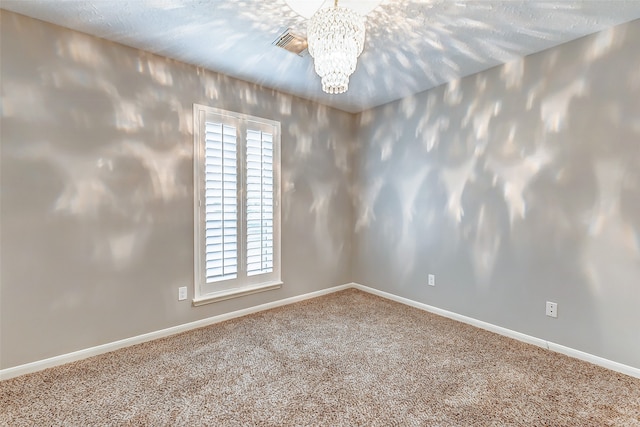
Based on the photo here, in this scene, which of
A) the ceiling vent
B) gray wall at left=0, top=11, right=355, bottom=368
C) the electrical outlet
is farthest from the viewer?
the electrical outlet

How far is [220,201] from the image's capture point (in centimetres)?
282

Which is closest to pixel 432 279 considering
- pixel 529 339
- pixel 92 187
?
pixel 529 339

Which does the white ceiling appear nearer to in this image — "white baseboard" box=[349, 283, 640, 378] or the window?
the window

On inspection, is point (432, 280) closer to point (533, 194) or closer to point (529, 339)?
point (529, 339)

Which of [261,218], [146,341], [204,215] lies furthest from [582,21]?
[146,341]

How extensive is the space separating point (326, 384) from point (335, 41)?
6.58 feet

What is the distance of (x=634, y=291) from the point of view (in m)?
2.02

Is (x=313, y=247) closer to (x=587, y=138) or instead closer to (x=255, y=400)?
(x=255, y=400)

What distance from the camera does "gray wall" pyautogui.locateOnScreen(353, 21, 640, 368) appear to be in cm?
206

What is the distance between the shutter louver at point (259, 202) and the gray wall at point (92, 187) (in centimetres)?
33

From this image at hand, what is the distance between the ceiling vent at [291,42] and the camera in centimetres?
219

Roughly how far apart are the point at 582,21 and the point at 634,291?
1.81m

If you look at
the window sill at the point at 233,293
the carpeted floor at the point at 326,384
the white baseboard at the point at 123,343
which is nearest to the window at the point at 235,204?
the window sill at the point at 233,293

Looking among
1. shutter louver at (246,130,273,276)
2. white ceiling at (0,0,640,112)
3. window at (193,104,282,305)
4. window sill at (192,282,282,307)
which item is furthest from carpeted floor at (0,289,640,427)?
white ceiling at (0,0,640,112)
